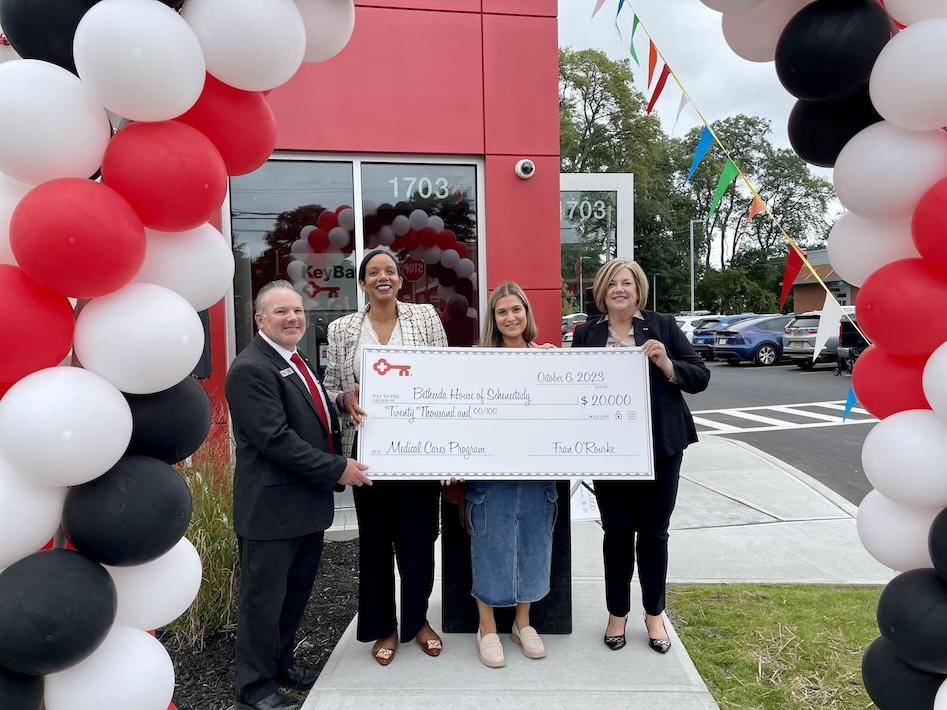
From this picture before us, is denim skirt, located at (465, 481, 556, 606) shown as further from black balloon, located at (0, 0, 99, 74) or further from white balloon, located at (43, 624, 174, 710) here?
black balloon, located at (0, 0, 99, 74)

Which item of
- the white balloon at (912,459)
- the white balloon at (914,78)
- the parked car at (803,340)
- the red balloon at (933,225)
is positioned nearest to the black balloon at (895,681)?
the white balloon at (912,459)

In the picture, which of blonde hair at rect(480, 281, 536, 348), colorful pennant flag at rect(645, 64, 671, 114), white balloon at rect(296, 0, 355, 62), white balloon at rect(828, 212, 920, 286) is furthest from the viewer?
colorful pennant flag at rect(645, 64, 671, 114)

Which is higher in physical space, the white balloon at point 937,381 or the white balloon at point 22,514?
the white balloon at point 937,381

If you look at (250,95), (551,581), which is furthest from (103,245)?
(551,581)

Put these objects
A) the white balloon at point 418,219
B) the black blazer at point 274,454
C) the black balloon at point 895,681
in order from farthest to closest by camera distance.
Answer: the white balloon at point 418,219 → the black blazer at point 274,454 → the black balloon at point 895,681

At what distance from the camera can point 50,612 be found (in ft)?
5.03

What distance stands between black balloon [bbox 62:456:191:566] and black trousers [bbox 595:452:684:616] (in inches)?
83.4

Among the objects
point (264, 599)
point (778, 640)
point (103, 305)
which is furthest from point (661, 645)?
point (103, 305)

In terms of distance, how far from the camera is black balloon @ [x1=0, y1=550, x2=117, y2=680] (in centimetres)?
152

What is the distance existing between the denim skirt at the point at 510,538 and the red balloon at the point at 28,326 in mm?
1975

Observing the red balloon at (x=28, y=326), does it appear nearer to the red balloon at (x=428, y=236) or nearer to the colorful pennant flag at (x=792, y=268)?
the colorful pennant flag at (x=792, y=268)

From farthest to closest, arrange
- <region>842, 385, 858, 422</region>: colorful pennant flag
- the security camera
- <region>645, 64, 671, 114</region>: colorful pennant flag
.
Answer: the security camera → <region>645, 64, 671, 114</region>: colorful pennant flag → <region>842, 385, 858, 422</region>: colorful pennant flag

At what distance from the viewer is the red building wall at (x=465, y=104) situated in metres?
5.77

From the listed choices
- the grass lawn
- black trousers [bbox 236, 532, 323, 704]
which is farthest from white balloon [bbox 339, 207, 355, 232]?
the grass lawn
